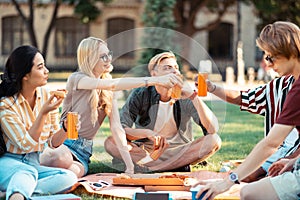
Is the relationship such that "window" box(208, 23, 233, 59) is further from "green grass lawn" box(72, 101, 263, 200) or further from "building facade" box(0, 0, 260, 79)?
"green grass lawn" box(72, 101, 263, 200)

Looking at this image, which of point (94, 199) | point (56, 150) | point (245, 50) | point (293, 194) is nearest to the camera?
point (293, 194)

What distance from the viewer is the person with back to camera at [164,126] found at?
17.9ft

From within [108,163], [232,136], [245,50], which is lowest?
[245,50]

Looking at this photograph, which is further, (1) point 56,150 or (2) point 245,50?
(2) point 245,50

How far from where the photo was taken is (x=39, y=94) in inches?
192

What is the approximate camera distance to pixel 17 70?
475cm

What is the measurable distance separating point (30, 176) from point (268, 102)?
1805 millimetres

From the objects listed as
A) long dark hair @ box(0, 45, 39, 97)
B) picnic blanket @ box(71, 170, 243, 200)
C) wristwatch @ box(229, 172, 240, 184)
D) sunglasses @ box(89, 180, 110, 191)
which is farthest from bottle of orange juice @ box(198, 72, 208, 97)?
wristwatch @ box(229, 172, 240, 184)

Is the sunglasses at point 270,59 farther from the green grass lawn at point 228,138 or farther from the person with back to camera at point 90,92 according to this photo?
the green grass lawn at point 228,138

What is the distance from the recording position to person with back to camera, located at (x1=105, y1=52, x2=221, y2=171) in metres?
5.46

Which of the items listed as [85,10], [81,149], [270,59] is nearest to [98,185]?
[81,149]

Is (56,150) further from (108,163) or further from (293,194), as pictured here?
(293,194)

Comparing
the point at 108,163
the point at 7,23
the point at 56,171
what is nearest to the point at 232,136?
the point at 108,163

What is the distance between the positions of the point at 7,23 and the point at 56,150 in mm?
27961
